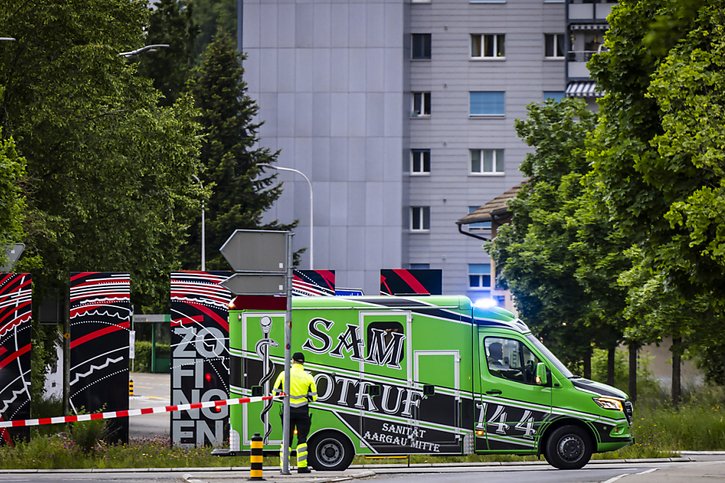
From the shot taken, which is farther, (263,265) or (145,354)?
(145,354)

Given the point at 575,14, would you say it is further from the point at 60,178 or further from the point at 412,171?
the point at 60,178

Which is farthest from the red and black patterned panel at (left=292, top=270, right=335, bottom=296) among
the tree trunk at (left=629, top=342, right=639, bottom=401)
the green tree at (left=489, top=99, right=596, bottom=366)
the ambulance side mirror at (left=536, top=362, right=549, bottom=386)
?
the tree trunk at (left=629, top=342, right=639, bottom=401)

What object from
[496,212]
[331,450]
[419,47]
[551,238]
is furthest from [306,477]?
[419,47]

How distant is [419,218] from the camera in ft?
248

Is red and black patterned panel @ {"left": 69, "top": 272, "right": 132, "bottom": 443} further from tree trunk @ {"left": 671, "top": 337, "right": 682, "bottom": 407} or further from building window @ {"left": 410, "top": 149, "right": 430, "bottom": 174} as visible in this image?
building window @ {"left": 410, "top": 149, "right": 430, "bottom": 174}

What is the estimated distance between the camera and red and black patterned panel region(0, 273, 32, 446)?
2544 cm

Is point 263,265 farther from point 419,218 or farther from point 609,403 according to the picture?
point 419,218

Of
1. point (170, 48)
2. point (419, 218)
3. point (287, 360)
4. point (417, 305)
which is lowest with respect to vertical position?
point (287, 360)

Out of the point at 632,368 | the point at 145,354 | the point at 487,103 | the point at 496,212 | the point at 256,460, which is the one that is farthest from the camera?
the point at 487,103

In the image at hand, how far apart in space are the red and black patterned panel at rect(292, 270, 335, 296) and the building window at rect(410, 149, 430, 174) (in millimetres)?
48566

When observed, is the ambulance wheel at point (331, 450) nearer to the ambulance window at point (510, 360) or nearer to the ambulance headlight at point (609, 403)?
the ambulance window at point (510, 360)

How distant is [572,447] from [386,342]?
3.21m

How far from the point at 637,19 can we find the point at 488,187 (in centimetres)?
5450

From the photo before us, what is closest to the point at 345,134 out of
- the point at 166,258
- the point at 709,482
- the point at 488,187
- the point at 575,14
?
the point at 488,187
